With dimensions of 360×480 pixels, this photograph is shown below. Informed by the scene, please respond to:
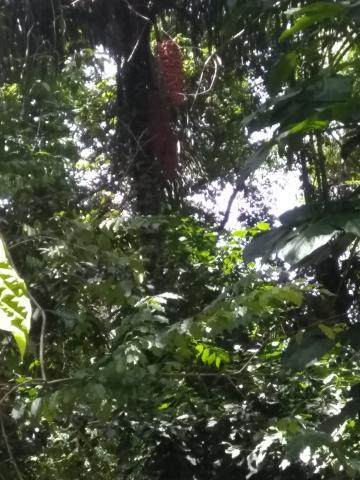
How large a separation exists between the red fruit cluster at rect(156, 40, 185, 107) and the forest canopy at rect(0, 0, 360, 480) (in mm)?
13

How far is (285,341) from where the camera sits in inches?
174

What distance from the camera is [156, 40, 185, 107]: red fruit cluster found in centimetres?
529

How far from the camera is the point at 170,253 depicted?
171 inches

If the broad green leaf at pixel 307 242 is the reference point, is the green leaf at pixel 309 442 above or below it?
below

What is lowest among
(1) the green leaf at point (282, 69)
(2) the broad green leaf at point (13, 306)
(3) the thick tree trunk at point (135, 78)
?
(2) the broad green leaf at point (13, 306)

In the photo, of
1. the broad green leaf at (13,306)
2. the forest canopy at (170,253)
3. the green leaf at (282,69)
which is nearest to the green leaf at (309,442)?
the forest canopy at (170,253)

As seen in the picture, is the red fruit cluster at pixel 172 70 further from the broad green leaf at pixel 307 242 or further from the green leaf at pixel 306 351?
the broad green leaf at pixel 307 242

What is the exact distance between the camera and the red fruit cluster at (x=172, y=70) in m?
5.29

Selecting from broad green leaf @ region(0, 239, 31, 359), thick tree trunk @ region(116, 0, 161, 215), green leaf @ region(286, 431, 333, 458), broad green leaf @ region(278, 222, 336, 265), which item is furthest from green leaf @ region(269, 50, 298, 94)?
thick tree trunk @ region(116, 0, 161, 215)

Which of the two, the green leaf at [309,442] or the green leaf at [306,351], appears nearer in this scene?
the green leaf at [306,351]

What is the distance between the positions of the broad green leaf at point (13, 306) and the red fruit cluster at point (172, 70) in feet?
14.7

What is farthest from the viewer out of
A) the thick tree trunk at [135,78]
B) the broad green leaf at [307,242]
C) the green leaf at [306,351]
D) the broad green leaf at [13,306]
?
the thick tree trunk at [135,78]

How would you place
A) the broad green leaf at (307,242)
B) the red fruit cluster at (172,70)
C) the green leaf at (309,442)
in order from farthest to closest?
the red fruit cluster at (172,70), the green leaf at (309,442), the broad green leaf at (307,242)

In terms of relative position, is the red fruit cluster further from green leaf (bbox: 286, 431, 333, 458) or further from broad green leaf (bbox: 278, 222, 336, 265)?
broad green leaf (bbox: 278, 222, 336, 265)
